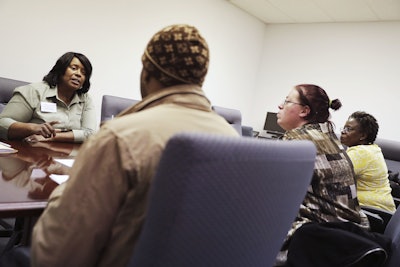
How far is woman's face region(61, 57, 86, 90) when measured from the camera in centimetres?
236

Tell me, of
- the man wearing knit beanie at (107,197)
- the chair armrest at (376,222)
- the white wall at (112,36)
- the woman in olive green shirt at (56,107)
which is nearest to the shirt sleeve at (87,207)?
the man wearing knit beanie at (107,197)

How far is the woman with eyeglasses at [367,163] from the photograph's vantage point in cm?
250

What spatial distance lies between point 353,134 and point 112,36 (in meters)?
3.16

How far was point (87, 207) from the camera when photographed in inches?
27.2

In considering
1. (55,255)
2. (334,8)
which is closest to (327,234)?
(55,255)

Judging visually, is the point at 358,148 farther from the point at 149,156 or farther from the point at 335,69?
the point at 335,69

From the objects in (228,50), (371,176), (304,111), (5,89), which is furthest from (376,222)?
(228,50)

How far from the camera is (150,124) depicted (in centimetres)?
74

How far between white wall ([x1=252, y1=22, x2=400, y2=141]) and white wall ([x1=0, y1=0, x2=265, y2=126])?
24.3 inches

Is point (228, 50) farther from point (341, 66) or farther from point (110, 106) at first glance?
point (110, 106)

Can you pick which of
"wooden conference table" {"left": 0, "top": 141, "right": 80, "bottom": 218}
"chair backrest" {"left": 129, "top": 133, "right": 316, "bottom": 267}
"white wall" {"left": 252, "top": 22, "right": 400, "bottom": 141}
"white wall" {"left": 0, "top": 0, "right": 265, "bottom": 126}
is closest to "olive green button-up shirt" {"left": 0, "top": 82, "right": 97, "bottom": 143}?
"wooden conference table" {"left": 0, "top": 141, "right": 80, "bottom": 218}

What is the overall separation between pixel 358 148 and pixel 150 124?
2174 millimetres

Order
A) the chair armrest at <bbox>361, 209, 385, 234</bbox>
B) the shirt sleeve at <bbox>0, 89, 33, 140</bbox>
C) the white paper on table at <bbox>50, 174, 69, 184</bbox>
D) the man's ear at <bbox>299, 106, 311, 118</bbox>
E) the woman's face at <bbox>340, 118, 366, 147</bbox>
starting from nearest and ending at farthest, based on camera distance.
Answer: the white paper on table at <bbox>50, 174, 69, 184</bbox>, the man's ear at <bbox>299, 106, 311, 118</bbox>, the shirt sleeve at <bbox>0, 89, 33, 140</bbox>, the chair armrest at <bbox>361, 209, 385, 234</bbox>, the woman's face at <bbox>340, 118, 366, 147</bbox>

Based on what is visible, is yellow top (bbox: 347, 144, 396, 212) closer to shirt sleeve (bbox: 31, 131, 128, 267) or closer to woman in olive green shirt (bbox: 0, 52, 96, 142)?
woman in olive green shirt (bbox: 0, 52, 96, 142)
